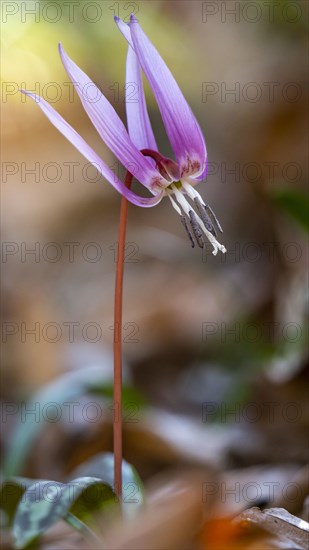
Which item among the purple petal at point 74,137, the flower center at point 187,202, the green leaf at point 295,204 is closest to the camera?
the purple petal at point 74,137

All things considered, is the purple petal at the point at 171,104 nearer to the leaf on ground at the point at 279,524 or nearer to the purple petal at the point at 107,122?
the purple petal at the point at 107,122

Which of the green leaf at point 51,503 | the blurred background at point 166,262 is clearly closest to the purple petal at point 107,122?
the green leaf at point 51,503

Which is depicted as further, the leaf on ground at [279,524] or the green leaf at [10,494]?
the green leaf at [10,494]

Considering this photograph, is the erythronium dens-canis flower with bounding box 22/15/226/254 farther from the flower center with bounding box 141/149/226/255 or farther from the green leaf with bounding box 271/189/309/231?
the green leaf with bounding box 271/189/309/231

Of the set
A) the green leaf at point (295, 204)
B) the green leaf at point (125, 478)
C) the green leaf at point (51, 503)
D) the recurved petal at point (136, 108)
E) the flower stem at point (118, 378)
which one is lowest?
the green leaf at point (125, 478)

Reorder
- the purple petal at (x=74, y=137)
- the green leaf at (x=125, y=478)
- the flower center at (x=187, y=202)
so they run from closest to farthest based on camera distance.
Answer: the purple petal at (x=74, y=137), the flower center at (x=187, y=202), the green leaf at (x=125, y=478)

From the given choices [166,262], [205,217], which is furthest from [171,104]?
[166,262]

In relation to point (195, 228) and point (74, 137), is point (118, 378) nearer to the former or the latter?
point (195, 228)

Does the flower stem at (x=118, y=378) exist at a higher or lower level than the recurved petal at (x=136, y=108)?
lower
